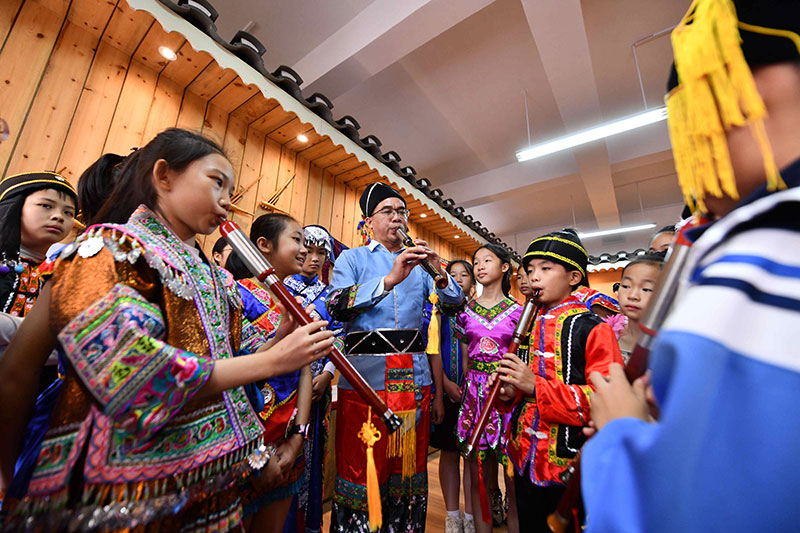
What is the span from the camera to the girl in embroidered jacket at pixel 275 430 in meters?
1.30

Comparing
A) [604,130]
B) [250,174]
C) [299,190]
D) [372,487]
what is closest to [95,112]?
[250,174]

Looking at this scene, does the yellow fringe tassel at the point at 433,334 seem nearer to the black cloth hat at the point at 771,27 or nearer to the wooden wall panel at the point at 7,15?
the black cloth hat at the point at 771,27

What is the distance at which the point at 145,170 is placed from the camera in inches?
36.2

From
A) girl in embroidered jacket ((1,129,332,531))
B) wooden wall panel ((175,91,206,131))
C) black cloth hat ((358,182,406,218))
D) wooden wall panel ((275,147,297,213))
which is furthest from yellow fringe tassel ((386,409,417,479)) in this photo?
wooden wall panel ((175,91,206,131))

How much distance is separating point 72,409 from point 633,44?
5948 mm

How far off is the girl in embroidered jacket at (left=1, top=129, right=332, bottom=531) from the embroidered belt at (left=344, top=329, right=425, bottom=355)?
0.86 metres

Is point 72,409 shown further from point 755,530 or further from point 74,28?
point 74,28

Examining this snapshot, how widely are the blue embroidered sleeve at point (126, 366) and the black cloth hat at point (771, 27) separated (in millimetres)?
1118

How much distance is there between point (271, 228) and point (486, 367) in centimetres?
170

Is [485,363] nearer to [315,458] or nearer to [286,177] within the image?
[315,458]

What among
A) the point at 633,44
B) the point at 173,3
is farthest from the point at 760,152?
the point at 633,44

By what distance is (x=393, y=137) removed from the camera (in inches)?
229

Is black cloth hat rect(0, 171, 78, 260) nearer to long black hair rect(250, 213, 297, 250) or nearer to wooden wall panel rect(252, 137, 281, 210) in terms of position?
long black hair rect(250, 213, 297, 250)

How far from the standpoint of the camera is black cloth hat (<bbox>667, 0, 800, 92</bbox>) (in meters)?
0.46
